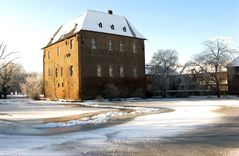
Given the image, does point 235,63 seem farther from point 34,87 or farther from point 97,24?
point 34,87

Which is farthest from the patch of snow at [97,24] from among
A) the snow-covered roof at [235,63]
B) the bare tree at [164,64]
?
the snow-covered roof at [235,63]

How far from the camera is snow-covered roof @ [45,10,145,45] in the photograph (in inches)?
2388

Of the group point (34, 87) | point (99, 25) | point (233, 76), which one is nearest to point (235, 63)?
point (233, 76)

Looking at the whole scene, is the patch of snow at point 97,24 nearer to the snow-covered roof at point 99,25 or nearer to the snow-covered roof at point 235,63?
the snow-covered roof at point 99,25

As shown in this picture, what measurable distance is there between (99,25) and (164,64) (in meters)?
18.8

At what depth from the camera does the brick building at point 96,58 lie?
58.6m

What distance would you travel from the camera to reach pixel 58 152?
1033 centimetres

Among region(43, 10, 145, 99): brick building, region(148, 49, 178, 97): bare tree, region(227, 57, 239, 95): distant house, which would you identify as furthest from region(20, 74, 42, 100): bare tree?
region(227, 57, 239, 95): distant house

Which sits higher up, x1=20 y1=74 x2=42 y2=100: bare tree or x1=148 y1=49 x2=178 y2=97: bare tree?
x1=148 y1=49 x2=178 y2=97: bare tree

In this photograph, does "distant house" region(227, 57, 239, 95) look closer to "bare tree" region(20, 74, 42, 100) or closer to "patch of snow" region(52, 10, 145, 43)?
"patch of snow" region(52, 10, 145, 43)

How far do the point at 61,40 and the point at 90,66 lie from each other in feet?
31.8

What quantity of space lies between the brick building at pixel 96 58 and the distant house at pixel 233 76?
67.1 feet

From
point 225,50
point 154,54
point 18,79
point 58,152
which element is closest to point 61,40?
point 154,54

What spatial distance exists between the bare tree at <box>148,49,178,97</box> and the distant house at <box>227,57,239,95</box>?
1159 cm
